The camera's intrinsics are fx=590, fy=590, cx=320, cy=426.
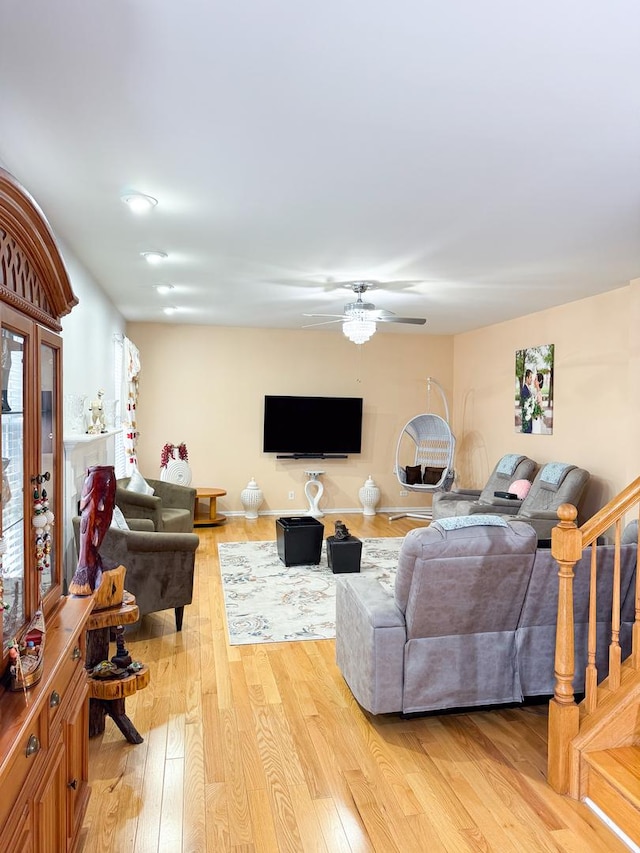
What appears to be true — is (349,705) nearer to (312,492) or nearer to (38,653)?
(38,653)

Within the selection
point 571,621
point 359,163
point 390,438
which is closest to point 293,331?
point 390,438

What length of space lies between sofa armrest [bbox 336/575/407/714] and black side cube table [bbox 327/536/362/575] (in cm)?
236

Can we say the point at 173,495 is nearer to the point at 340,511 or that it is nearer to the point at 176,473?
the point at 176,473

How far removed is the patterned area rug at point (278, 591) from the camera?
421 centimetres

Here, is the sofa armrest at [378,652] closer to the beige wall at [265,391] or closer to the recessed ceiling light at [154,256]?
the recessed ceiling light at [154,256]

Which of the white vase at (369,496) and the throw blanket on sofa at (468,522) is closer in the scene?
the throw blanket on sofa at (468,522)

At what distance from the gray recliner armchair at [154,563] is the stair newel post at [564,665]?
8.05 feet

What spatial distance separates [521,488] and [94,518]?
504 cm

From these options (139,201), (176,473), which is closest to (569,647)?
(139,201)

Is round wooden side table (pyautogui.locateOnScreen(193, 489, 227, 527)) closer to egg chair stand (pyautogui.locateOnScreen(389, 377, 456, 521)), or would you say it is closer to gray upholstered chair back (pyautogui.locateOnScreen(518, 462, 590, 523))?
egg chair stand (pyautogui.locateOnScreen(389, 377, 456, 521))

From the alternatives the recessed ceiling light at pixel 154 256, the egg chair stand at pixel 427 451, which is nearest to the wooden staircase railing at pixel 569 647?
the recessed ceiling light at pixel 154 256

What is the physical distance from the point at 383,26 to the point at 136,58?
0.81m

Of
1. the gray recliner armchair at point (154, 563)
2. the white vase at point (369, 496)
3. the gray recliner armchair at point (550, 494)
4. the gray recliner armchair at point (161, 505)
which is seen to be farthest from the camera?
the white vase at point (369, 496)

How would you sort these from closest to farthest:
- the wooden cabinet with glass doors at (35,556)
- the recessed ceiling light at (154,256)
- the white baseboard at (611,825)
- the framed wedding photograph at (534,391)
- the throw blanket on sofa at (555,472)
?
the wooden cabinet with glass doors at (35,556) → the white baseboard at (611,825) → the recessed ceiling light at (154,256) → the throw blanket on sofa at (555,472) → the framed wedding photograph at (534,391)
